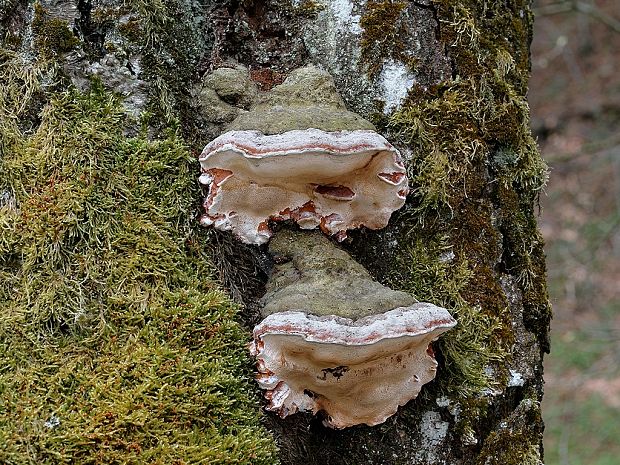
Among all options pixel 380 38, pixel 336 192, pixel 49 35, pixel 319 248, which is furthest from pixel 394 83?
pixel 49 35

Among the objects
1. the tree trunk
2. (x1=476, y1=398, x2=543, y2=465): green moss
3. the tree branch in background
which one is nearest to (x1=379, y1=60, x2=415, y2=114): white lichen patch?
the tree trunk

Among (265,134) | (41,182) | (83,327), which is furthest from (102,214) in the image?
(265,134)

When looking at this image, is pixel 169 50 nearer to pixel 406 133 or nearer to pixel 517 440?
pixel 406 133

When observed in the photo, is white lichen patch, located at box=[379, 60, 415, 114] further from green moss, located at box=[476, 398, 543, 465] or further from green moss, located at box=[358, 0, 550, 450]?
green moss, located at box=[476, 398, 543, 465]

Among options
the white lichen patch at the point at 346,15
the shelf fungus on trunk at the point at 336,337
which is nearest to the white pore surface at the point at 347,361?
the shelf fungus on trunk at the point at 336,337

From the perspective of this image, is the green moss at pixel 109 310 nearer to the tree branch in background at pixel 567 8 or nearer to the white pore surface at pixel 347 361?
the white pore surface at pixel 347 361

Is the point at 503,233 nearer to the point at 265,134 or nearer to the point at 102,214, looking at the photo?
the point at 265,134
